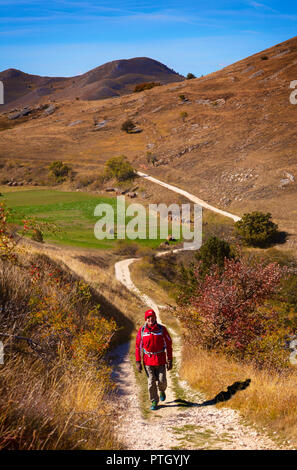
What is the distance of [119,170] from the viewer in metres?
79.6

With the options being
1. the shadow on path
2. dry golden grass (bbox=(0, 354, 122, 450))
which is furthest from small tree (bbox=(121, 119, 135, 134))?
dry golden grass (bbox=(0, 354, 122, 450))

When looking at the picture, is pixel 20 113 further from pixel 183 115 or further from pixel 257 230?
pixel 257 230

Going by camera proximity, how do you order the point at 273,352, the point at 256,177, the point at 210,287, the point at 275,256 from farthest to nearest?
1. the point at 256,177
2. the point at 275,256
3. the point at 210,287
4. the point at 273,352

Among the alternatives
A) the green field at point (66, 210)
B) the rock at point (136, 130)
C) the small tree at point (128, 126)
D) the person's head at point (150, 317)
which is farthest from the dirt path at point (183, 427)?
the small tree at point (128, 126)

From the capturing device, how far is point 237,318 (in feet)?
40.5

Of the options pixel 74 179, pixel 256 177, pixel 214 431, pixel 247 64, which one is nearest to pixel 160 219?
pixel 256 177

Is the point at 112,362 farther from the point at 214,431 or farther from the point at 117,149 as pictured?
the point at 117,149

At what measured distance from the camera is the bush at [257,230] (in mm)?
50188

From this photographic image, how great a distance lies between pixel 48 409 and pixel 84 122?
12206 cm

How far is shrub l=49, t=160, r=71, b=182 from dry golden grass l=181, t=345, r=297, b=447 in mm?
77141

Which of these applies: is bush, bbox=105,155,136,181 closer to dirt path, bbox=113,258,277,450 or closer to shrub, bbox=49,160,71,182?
shrub, bbox=49,160,71,182
